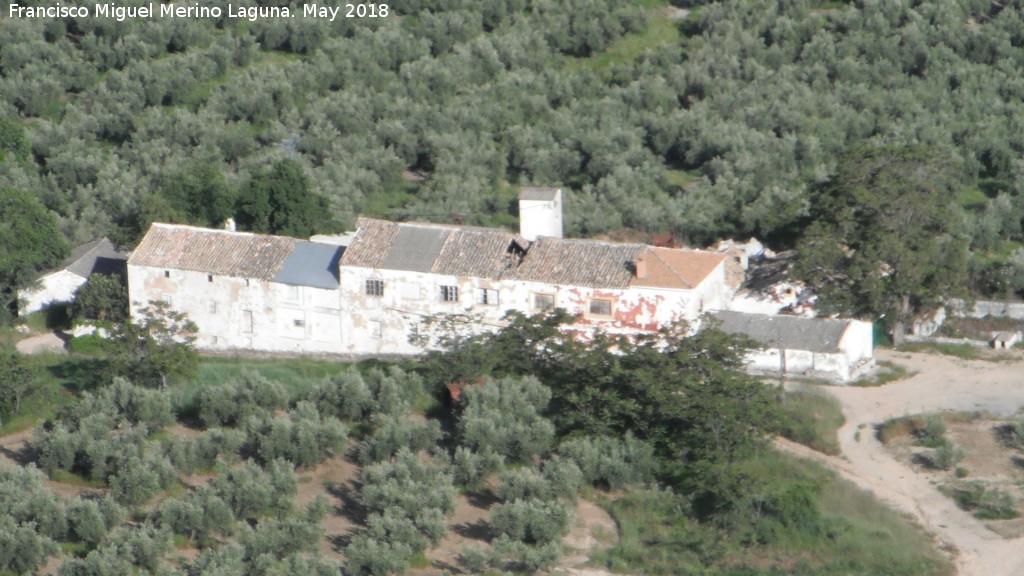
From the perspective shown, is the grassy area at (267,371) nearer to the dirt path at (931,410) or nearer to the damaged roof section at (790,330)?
the damaged roof section at (790,330)

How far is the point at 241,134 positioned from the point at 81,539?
35282 millimetres

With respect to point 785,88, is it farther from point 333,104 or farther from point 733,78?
point 333,104

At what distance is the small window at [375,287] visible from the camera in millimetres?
48500

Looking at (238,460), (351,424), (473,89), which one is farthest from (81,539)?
(473,89)

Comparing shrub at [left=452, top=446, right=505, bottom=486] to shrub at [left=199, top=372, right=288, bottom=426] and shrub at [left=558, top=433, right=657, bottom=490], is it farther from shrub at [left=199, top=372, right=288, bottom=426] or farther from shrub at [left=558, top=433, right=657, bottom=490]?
shrub at [left=199, top=372, right=288, bottom=426]

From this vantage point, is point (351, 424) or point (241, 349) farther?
→ point (241, 349)

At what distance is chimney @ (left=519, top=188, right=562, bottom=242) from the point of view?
50.8 m

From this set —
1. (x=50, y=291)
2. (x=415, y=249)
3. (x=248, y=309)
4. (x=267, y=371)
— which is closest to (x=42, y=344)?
(x=50, y=291)

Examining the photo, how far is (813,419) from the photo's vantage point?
4381 centimetres

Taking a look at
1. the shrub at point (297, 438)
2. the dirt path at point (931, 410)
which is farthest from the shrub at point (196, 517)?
the dirt path at point (931, 410)

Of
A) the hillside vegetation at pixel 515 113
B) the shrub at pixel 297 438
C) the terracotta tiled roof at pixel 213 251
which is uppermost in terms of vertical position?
the hillside vegetation at pixel 515 113

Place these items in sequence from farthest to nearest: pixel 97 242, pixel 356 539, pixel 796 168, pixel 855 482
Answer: pixel 796 168 < pixel 97 242 < pixel 855 482 < pixel 356 539

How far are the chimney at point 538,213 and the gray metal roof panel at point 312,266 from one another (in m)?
5.98

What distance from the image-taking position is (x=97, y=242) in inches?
2235
